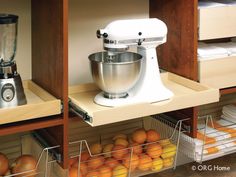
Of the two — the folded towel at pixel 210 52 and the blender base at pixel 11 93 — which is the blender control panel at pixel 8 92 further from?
the folded towel at pixel 210 52

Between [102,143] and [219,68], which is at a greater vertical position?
[219,68]

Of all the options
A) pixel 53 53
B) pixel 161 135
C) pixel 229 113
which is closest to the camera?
pixel 53 53

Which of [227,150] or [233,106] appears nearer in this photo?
[227,150]

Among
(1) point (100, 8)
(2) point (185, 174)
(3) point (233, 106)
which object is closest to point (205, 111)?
(3) point (233, 106)

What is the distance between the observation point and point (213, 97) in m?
1.62

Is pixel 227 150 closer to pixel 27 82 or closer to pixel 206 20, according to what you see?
pixel 206 20

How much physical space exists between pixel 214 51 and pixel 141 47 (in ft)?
1.23

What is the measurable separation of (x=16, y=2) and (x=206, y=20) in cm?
77

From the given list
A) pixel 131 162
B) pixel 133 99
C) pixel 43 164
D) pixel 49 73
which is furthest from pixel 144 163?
pixel 49 73

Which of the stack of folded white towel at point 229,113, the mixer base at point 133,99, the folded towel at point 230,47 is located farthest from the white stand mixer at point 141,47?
the stack of folded white towel at point 229,113

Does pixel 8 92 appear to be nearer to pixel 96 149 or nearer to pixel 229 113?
pixel 96 149

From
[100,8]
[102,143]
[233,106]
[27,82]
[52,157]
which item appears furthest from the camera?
[233,106]

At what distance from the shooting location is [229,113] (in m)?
2.13

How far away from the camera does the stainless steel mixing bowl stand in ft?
4.73
